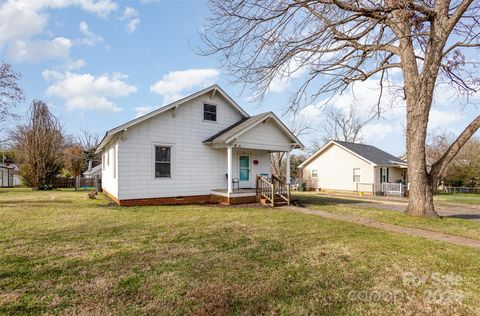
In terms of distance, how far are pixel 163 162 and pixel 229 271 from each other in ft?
28.5

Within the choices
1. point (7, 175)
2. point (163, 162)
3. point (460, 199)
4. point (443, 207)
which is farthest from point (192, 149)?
point (7, 175)

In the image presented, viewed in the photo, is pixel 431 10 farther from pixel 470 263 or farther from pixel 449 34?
pixel 470 263

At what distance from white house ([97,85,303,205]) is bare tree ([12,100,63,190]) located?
14313 millimetres

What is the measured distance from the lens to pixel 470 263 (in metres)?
4.56

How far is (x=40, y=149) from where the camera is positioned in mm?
22609

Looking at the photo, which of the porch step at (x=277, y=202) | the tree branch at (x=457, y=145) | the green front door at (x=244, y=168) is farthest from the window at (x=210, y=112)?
the tree branch at (x=457, y=145)

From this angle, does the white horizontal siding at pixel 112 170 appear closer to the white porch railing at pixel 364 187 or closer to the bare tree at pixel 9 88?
the bare tree at pixel 9 88

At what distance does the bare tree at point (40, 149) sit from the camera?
2247 centimetres

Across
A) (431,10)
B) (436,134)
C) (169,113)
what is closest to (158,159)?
(169,113)

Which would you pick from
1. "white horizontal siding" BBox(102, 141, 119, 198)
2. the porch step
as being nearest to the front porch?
the porch step

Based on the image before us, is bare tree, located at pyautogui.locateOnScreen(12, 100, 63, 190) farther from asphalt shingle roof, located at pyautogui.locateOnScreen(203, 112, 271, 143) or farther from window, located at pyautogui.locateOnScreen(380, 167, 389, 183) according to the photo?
window, located at pyautogui.locateOnScreen(380, 167, 389, 183)

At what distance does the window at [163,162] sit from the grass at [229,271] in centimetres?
497

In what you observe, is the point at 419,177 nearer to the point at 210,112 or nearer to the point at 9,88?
the point at 210,112

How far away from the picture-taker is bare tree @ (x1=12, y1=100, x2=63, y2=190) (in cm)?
2247
